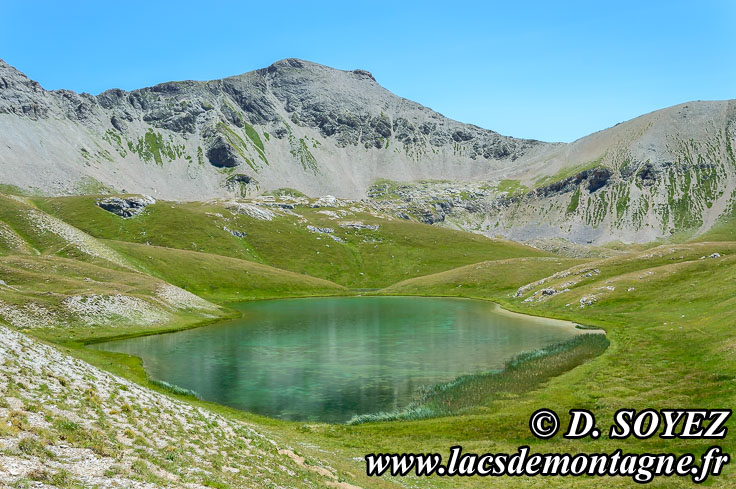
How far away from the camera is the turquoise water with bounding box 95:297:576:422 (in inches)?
1848

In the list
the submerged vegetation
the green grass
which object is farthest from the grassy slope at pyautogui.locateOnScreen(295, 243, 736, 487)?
the submerged vegetation

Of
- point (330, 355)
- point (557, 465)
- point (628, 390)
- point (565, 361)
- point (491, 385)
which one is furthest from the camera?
point (330, 355)

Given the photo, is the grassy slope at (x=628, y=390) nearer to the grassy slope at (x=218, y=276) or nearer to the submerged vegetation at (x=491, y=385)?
the submerged vegetation at (x=491, y=385)

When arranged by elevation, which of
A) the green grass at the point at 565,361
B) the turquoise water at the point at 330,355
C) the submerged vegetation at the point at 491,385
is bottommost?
the turquoise water at the point at 330,355

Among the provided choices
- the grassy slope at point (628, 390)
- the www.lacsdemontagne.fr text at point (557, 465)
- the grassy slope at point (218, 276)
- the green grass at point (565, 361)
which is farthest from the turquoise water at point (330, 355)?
the grassy slope at point (218, 276)

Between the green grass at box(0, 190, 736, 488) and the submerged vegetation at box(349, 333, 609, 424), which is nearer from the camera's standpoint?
the green grass at box(0, 190, 736, 488)

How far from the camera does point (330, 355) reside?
6669 centimetres

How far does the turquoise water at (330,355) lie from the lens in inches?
1848

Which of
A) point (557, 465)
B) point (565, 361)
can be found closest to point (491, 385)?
point (565, 361)

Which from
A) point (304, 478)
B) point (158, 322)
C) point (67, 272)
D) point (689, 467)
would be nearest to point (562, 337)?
point (689, 467)

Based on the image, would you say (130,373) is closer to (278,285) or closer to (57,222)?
(278,285)

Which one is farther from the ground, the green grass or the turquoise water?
the green grass

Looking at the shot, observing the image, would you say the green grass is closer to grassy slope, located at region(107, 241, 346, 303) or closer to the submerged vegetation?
→ the submerged vegetation

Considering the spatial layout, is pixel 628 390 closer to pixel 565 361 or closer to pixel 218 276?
pixel 565 361
